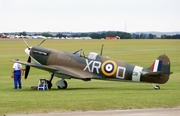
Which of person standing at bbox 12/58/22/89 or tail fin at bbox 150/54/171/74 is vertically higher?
tail fin at bbox 150/54/171/74

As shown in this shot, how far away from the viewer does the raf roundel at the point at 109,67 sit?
23234mm

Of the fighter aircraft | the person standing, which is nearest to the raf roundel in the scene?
the fighter aircraft

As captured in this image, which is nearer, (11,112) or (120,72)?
(11,112)

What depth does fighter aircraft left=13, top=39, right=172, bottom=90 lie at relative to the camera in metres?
22.5

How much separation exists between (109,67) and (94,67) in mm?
765

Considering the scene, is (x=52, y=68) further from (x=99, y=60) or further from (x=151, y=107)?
(x=151, y=107)

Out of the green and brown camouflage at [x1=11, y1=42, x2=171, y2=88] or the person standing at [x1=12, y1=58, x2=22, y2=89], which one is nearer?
the green and brown camouflage at [x1=11, y1=42, x2=171, y2=88]

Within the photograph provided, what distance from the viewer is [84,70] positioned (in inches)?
949

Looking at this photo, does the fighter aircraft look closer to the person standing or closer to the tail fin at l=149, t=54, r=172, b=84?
the tail fin at l=149, t=54, r=172, b=84

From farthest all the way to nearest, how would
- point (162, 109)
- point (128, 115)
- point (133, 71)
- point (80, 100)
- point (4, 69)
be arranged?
point (4, 69)
point (133, 71)
point (80, 100)
point (162, 109)
point (128, 115)

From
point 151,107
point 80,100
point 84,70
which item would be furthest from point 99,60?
point 151,107

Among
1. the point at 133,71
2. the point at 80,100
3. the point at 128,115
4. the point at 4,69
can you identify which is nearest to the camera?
the point at 128,115

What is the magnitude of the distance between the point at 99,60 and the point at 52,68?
6.93 feet

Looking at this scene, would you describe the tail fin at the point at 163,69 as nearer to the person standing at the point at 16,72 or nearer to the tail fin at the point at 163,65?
the tail fin at the point at 163,65
